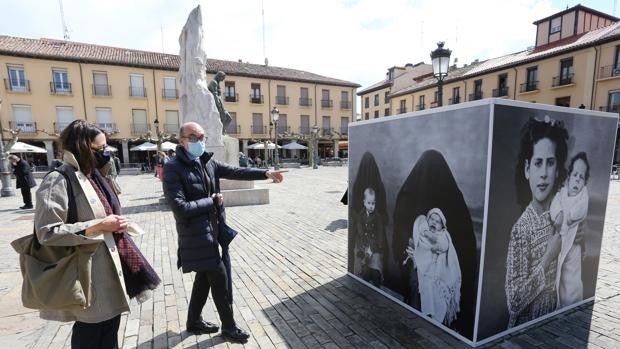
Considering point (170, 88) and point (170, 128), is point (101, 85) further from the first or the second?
point (170, 128)

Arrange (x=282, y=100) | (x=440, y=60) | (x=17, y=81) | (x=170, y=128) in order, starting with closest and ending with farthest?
(x=440, y=60)
(x=17, y=81)
(x=170, y=128)
(x=282, y=100)

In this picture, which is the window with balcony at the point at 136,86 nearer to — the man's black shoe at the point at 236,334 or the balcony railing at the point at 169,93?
the balcony railing at the point at 169,93

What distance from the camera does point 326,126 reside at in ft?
131

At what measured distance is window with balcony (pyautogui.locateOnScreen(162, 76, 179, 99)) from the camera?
30125mm

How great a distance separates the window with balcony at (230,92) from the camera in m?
33.6

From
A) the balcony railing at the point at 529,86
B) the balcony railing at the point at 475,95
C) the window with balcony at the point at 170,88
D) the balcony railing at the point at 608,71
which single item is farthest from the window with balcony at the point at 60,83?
the balcony railing at the point at 608,71

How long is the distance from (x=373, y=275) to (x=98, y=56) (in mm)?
33480

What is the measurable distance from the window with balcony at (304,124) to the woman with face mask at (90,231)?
36.6m

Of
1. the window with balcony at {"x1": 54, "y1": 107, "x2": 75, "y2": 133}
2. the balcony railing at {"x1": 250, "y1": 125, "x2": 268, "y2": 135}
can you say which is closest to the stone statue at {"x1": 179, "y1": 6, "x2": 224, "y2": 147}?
the window with balcony at {"x1": 54, "y1": 107, "x2": 75, "y2": 133}

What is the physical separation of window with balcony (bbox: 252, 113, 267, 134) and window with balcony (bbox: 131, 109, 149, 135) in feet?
36.2

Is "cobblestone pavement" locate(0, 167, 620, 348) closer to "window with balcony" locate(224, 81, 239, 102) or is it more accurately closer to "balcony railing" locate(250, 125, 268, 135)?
"window with balcony" locate(224, 81, 239, 102)

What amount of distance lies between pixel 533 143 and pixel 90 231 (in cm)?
315

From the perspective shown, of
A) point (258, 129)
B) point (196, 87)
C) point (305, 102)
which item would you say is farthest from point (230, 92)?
point (196, 87)

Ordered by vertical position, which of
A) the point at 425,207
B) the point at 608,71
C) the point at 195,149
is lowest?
the point at 425,207
